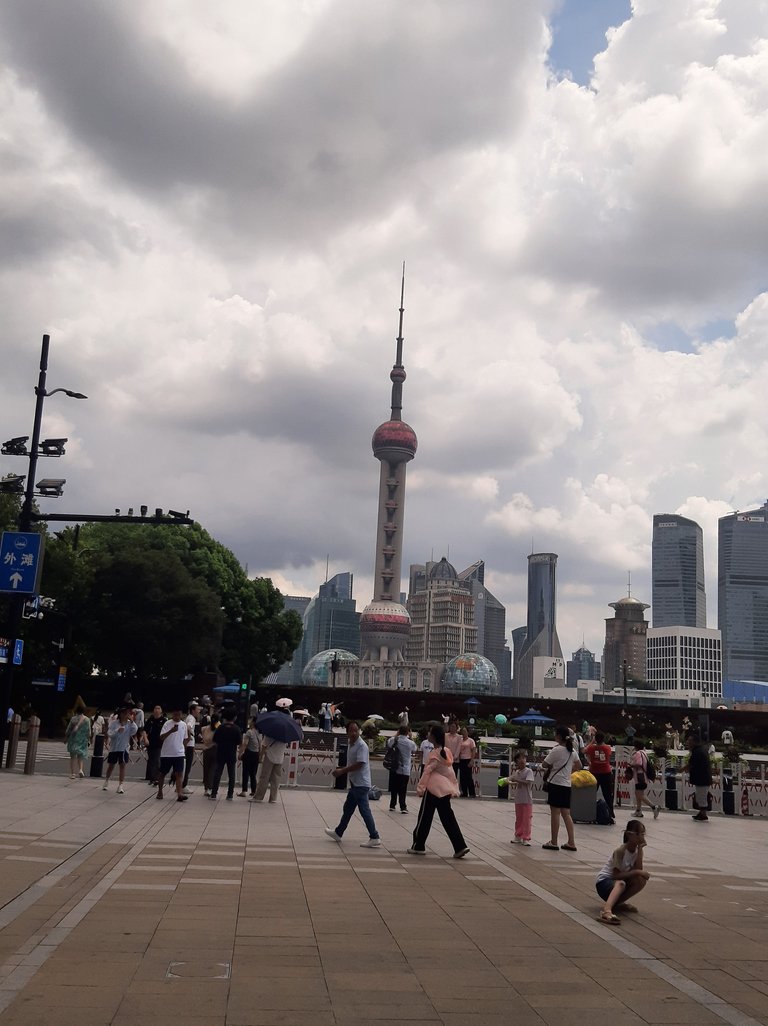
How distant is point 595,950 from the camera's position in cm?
844

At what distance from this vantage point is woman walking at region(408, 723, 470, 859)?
13.6 metres

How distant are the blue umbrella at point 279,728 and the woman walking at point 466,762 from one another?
4722 mm

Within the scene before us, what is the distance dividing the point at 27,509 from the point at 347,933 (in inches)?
713

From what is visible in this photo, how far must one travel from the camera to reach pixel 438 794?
13.5 meters

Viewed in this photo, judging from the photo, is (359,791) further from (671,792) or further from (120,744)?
(671,792)

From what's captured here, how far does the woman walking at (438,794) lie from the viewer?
44.5ft

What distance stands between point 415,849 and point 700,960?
611 centimetres

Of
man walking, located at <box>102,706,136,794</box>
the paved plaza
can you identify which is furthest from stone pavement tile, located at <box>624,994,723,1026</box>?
man walking, located at <box>102,706,136,794</box>

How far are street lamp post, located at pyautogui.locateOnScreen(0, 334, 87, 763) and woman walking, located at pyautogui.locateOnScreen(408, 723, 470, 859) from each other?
42.2ft

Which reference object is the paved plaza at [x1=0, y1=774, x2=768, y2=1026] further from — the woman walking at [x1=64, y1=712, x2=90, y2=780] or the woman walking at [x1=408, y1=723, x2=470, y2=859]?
the woman walking at [x1=64, y1=712, x2=90, y2=780]

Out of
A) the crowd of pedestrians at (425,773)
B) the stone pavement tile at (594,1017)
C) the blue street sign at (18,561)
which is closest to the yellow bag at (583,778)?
the crowd of pedestrians at (425,773)

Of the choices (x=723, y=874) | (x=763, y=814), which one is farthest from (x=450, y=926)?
(x=763, y=814)

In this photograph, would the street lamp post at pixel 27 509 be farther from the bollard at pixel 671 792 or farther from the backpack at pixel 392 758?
the bollard at pixel 671 792

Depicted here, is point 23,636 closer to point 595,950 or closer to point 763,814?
point 763,814
